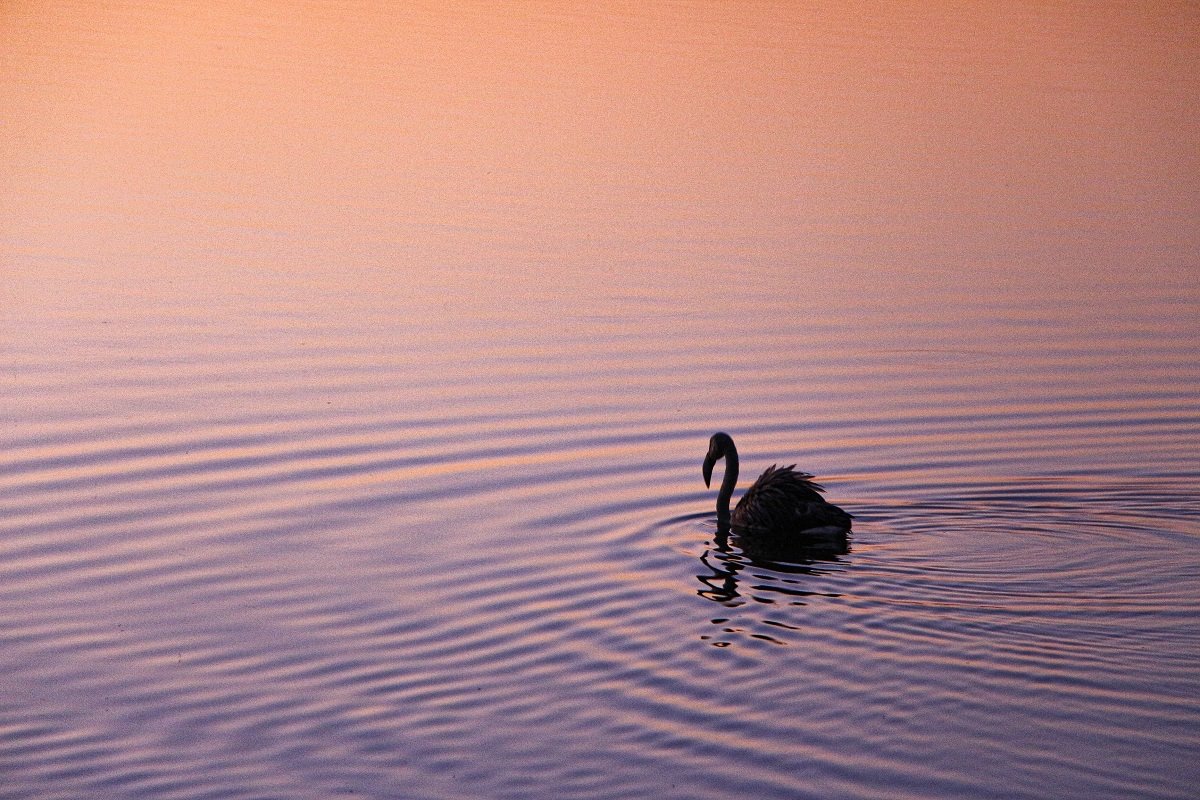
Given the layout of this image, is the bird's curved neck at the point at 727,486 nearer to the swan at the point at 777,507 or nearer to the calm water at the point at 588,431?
the swan at the point at 777,507

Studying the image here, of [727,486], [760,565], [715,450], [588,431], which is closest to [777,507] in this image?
[760,565]

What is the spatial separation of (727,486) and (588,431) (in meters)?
2.06

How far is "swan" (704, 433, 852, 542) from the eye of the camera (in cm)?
1252

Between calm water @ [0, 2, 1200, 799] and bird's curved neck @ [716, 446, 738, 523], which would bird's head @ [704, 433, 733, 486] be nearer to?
bird's curved neck @ [716, 446, 738, 523]

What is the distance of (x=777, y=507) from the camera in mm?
12922

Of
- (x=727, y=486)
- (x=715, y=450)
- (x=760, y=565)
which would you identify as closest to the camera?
(x=760, y=565)

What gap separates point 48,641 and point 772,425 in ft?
22.9

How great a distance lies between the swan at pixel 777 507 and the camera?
493 inches

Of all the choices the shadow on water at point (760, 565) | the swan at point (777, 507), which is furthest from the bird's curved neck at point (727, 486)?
the shadow on water at point (760, 565)

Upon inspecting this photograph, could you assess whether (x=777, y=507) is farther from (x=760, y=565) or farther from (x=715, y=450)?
(x=715, y=450)

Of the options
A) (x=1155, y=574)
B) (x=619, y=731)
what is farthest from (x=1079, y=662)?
(x=619, y=731)

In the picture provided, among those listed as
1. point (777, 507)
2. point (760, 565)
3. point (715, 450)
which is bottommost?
point (760, 565)

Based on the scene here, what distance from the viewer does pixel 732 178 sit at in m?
25.3

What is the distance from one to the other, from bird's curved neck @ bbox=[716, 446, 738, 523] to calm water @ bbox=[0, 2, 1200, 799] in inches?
8.6
